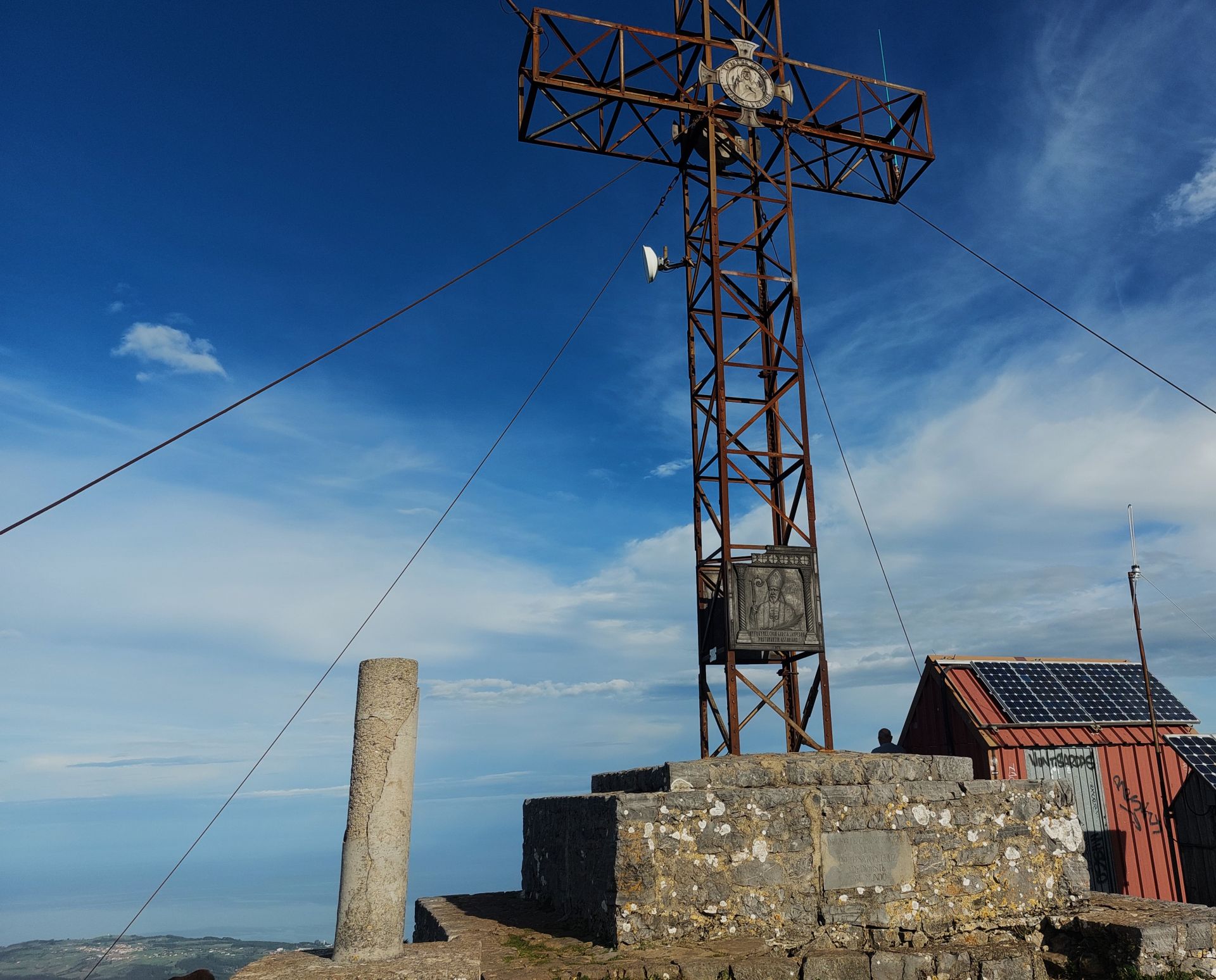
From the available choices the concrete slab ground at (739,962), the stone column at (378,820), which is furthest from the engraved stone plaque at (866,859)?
the stone column at (378,820)

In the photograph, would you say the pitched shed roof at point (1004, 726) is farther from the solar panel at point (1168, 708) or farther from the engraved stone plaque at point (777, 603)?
the engraved stone plaque at point (777, 603)

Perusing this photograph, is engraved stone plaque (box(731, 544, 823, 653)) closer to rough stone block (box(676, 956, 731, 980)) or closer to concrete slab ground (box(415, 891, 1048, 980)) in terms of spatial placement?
concrete slab ground (box(415, 891, 1048, 980))

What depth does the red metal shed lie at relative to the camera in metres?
14.1

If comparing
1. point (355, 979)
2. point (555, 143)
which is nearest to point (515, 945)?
point (355, 979)

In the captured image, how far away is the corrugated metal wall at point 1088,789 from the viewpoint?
14203 millimetres

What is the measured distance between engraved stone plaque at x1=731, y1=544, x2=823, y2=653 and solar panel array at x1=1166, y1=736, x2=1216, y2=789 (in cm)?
892

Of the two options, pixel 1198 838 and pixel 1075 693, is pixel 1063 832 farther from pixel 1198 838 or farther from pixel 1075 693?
pixel 1075 693

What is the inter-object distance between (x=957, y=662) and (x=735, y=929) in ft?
34.2

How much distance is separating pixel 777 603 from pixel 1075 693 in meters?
9.42

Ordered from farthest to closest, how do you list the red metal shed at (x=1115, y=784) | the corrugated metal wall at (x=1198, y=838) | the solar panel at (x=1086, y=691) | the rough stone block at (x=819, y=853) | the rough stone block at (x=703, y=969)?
1. the solar panel at (x=1086, y=691)
2. the red metal shed at (x=1115, y=784)
3. the corrugated metal wall at (x=1198, y=838)
4. the rough stone block at (x=819, y=853)
5. the rough stone block at (x=703, y=969)

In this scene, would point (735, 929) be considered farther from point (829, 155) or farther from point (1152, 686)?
point (1152, 686)

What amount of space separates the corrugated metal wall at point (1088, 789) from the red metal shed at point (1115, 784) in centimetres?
1

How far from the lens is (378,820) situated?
673cm

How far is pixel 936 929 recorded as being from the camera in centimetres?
766
